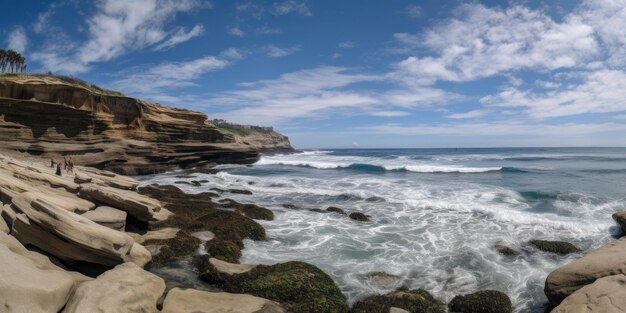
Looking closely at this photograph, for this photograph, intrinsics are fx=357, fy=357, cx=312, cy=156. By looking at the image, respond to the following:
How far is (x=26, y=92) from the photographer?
2642cm

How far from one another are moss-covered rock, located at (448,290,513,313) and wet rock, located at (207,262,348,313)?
2388 millimetres

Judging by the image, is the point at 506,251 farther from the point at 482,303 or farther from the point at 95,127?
the point at 95,127

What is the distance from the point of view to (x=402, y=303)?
24.2 ft

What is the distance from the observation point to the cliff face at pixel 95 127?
2586cm

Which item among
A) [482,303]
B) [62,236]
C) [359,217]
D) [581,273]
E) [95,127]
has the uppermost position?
[95,127]

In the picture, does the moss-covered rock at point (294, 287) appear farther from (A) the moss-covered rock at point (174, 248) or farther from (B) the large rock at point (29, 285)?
(B) the large rock at point (29, 285)

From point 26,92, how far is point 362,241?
92.0ft

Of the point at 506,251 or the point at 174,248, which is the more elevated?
the point at 174,248

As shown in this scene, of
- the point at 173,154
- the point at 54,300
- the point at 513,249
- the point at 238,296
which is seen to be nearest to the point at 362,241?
the point at 513,249

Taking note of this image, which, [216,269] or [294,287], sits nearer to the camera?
[294,287]

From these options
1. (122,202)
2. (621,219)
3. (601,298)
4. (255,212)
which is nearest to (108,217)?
(122,202)

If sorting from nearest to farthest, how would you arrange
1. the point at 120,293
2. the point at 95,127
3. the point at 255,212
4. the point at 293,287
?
the point at 120,293 → the point at 293,287 → the point at 255,212 → the point at 95,127

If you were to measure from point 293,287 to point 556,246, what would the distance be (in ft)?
29.2

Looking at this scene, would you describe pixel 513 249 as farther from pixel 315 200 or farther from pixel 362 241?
pixel 315 200
